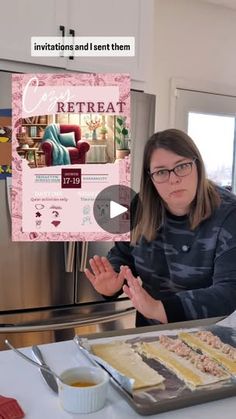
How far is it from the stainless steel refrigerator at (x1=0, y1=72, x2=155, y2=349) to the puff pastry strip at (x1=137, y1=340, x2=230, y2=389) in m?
1.06

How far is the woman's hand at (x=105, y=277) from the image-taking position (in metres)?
1.25

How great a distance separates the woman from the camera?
1.13 metres

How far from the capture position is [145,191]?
4.50ft

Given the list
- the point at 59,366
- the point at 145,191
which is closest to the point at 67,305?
the point at 145,191

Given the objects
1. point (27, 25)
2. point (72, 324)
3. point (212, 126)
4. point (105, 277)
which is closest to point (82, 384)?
point (105, 277)

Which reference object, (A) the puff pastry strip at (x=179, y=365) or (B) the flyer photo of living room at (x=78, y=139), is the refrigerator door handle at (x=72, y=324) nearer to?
(B) the flyer photo of living room at (x=78, y=139)

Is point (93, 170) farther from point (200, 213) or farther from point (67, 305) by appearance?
point (200, 213)

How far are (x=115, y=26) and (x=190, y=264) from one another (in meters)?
1.31

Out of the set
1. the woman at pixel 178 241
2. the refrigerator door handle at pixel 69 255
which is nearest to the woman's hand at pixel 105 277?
the woman at pixel 178 241

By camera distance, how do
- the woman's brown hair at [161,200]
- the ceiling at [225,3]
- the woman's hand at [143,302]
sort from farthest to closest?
the ceiling at [225,3] < the woman's brown hair at [161,200] < the woman's hand at [143,302]

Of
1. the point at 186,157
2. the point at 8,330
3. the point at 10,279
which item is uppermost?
the point at 186,157

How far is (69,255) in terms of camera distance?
1.90 metres

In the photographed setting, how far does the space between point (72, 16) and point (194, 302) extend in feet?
4.67
